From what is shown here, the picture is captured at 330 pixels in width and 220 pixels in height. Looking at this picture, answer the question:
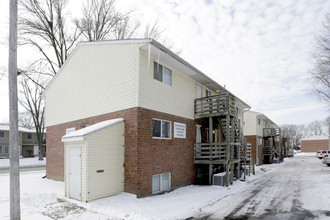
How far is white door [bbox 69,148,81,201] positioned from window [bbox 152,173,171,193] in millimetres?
3536

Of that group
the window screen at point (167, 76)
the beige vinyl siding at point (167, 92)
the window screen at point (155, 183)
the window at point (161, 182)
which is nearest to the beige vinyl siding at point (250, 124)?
the beige vinyl siding at point (167, 92)

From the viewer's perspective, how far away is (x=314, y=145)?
73.9 m

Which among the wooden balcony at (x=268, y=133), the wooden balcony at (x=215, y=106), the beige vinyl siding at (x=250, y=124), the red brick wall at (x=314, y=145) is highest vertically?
the wooden balcony at (x=215, y=106)

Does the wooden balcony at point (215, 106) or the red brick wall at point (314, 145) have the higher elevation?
Result: the wooden balcony at point (215, 106)

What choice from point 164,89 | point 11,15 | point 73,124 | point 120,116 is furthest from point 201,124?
point 11,15

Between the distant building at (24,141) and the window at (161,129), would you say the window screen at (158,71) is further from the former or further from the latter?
the distant building at (24,141)

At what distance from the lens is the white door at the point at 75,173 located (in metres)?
9.83

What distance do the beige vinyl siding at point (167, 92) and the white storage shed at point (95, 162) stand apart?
70.6 inches

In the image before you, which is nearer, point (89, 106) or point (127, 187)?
point (127, 187)

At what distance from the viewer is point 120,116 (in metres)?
11.3

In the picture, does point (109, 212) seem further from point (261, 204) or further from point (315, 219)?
point (315, 219)

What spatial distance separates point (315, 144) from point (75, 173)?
272 feet

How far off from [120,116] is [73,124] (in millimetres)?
5169

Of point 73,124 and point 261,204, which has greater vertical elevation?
point 73,124
